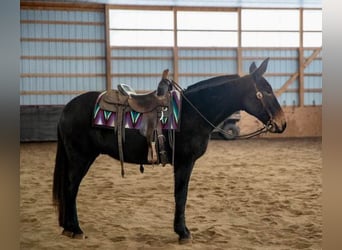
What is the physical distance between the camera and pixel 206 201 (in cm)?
182

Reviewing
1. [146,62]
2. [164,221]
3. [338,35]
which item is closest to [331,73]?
[338,35]

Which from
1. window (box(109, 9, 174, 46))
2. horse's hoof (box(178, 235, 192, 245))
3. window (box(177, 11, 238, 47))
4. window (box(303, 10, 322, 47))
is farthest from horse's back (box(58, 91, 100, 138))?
window (box(303, 10, 322, 47))

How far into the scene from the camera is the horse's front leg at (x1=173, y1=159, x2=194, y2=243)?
68.6 inches

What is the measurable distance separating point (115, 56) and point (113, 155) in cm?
49

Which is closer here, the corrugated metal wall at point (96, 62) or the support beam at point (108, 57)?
the corrugated metal wall at point (96, 62)

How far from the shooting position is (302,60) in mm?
1805

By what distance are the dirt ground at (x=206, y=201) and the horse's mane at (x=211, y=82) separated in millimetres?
275

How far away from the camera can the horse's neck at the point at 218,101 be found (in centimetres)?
182

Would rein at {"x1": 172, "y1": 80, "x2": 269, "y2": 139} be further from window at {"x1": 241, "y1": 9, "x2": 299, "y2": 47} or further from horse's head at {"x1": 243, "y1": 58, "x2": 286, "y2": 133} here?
window at {"x1": 241, "y1": 9, "x2": 299, "y2": 47}

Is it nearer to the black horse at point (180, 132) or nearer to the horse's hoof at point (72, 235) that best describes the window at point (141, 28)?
the black horse at point (180, 132)

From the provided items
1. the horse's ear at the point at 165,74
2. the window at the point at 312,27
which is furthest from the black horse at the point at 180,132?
the window at the point at 312,27

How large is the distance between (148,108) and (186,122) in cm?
20

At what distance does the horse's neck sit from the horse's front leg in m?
0.26

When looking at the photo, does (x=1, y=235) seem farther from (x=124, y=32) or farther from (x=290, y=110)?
(x=290, y=110)
